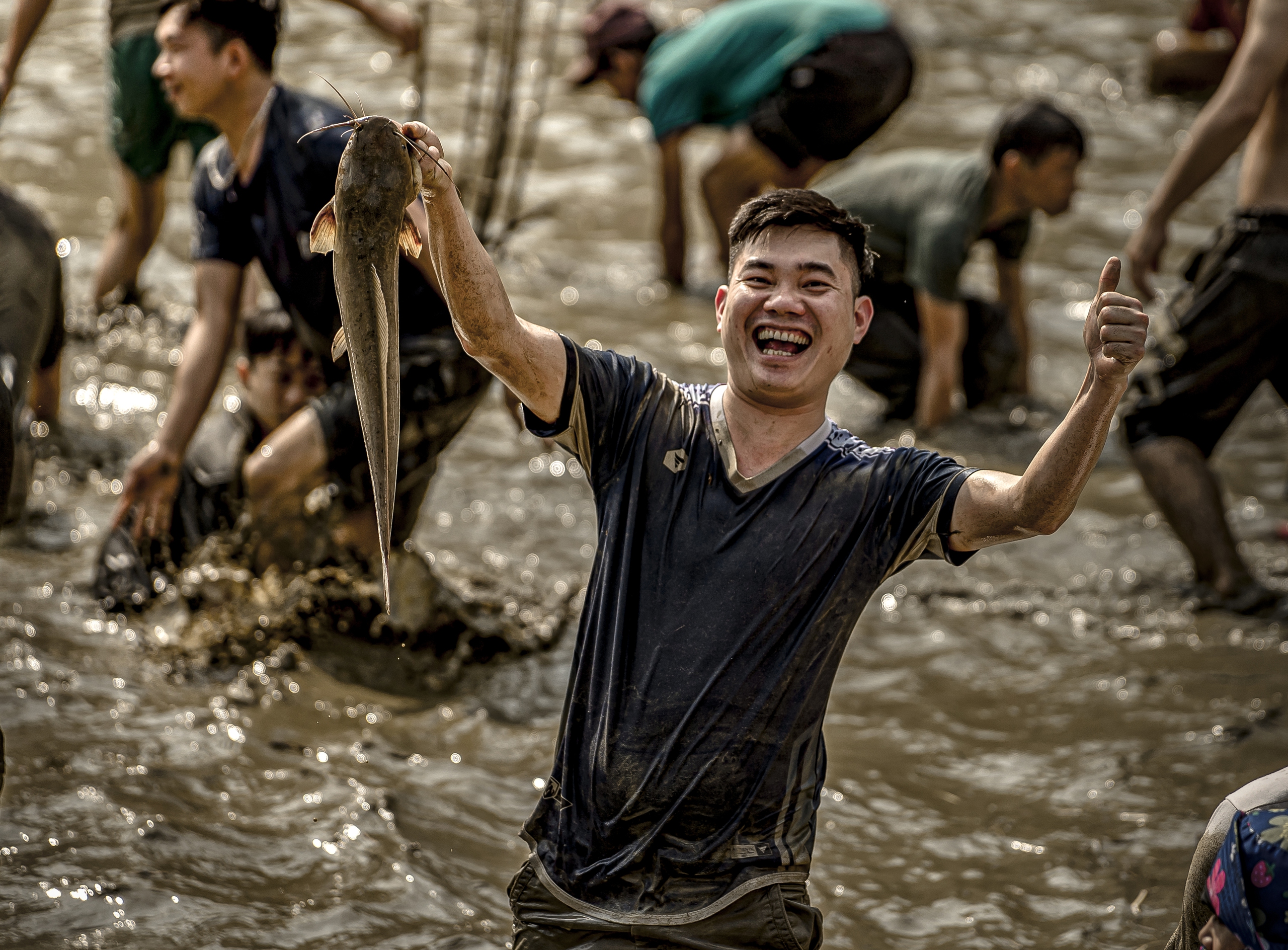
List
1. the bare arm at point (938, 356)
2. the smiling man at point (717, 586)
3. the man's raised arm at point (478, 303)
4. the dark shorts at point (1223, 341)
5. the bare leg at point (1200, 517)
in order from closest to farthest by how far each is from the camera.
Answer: the man's raised arm at point (478, 303)
the smiling man at point (717, 586)
the dark shorts at point (1223, 341)
the bare leg at point (1200, 517)
the bare arm at point (938, 356)

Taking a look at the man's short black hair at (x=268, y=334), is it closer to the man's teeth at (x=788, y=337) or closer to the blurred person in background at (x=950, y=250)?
the blurred person in background at (x=950, y=250)

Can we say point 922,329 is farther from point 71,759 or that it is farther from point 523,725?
point 71,759

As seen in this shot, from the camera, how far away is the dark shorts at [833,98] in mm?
6848

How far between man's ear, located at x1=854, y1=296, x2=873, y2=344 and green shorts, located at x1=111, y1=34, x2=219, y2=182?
14.2 feet

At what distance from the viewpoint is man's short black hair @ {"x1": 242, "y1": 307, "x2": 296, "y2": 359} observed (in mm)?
4582

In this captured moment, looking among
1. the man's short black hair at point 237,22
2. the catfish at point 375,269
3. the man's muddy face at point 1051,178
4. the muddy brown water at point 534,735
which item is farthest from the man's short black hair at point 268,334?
the man's muddy face at point 1051,178

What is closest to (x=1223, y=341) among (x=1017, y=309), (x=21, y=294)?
(x=1017, y=309)

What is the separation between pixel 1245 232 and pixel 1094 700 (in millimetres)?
1610

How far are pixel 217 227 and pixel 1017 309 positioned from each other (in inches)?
150

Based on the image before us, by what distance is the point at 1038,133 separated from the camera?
228 inches

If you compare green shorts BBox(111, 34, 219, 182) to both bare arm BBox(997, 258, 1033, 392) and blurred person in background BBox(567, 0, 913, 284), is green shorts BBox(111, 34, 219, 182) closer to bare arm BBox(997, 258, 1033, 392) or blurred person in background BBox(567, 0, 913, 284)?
blurred person in background BBox(567, 0, 913, 284)

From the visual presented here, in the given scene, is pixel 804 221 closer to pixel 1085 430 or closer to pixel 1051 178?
pixel 1085 430

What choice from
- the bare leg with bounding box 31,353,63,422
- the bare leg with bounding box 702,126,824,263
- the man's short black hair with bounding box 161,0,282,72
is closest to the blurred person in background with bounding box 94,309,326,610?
the bare leg with bounding box 31,353,63,422

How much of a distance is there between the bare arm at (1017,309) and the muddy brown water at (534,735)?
0.55 ft
